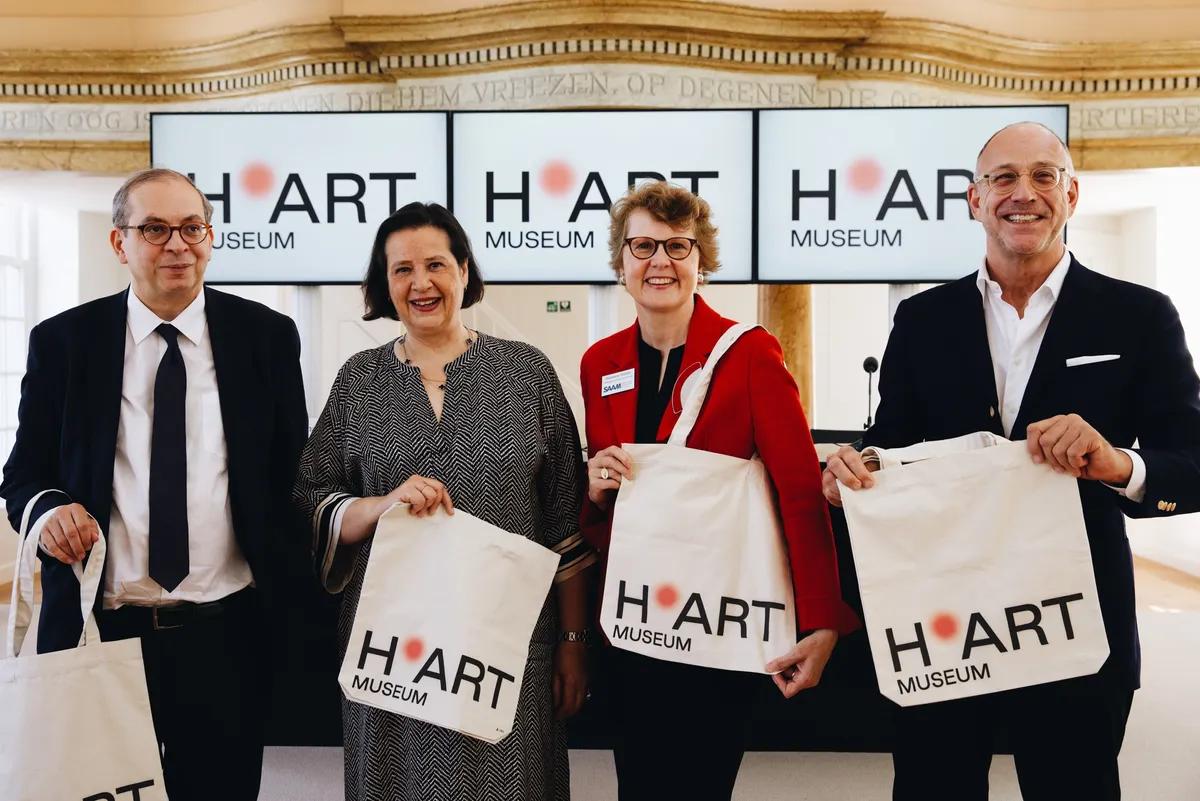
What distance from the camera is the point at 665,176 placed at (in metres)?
4.86

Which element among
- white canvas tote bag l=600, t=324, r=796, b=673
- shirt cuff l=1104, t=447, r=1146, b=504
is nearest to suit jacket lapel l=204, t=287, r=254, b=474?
white canvas tote bag l=600, t=324, r=796, b=673

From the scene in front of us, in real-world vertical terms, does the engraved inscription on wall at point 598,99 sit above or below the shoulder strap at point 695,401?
above

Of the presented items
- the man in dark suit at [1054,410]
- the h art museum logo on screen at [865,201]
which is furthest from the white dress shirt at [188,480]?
the h art museum logo on screen at [865,201]

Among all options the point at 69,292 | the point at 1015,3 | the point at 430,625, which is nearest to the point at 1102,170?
the point at 1015,3

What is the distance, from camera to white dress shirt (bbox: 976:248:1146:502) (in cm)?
181

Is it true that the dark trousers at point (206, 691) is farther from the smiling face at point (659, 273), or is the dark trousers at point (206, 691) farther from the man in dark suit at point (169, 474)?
the smiling face at point (659, 273)

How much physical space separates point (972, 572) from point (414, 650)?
104cm

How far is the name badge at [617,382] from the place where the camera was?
6.36ft

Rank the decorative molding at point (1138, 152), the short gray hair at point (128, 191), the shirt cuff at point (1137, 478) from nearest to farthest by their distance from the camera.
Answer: the shirt cuff at point (1137, 478) < the short gray hair at point (128, 191) < the decorative molding at point (1138, 152)

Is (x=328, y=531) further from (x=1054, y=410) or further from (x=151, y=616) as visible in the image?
(x=1054, y=410)

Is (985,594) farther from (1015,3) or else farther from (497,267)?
(1015,3)

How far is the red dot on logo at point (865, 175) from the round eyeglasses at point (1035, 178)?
3.03 m

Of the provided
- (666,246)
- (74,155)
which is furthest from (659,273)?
(74,155)

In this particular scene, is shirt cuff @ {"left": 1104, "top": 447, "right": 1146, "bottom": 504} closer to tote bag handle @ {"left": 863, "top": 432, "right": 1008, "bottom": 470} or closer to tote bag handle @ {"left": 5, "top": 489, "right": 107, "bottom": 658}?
tote bag handle @ {"left": 863, "top": 432, "right": 1008, "bottom": 470}
